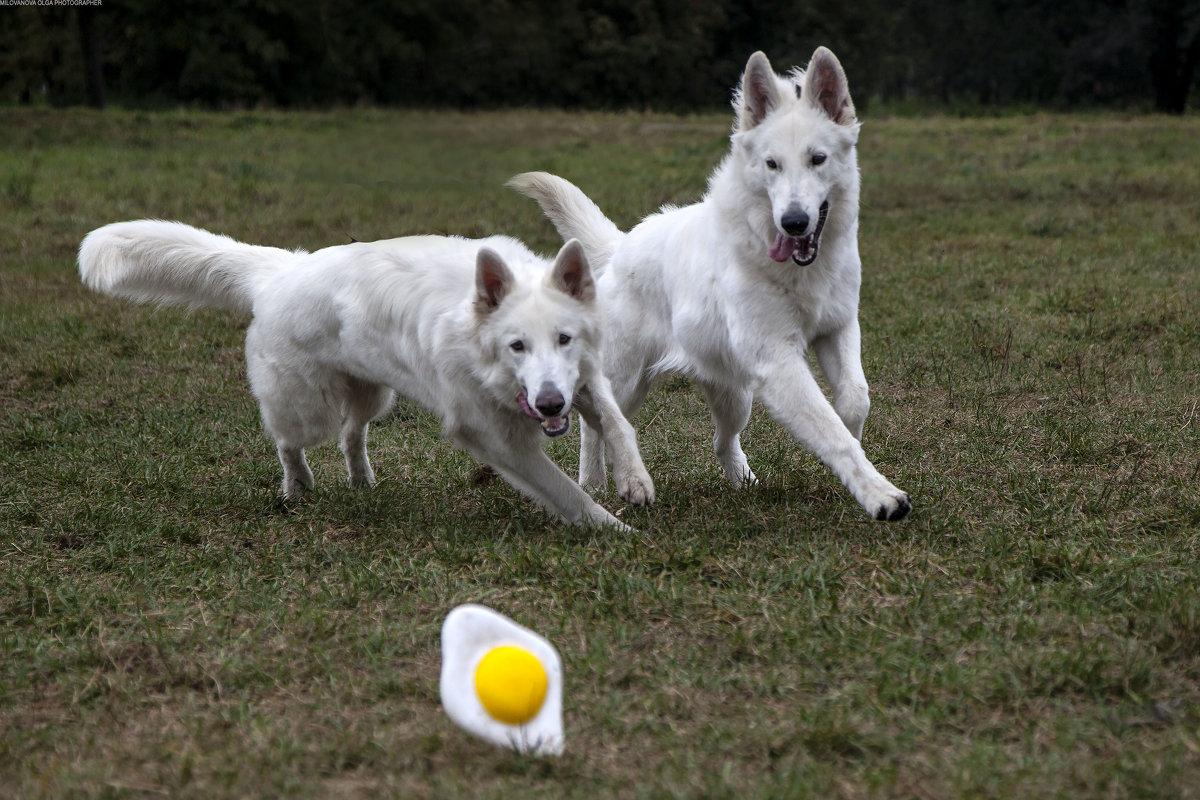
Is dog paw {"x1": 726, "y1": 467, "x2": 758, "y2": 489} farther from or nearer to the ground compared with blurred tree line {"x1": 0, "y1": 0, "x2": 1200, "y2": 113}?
nearer to the ground

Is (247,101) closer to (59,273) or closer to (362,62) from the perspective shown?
(59,273)

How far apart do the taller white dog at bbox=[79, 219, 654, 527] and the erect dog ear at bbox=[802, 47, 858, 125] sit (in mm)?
1210

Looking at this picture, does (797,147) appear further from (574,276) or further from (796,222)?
(574,276)

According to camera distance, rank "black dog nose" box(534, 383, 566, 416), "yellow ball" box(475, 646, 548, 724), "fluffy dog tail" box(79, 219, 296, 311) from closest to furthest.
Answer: "yellow ball" box(475, 646, 548, 724) → "black dog nose" box(534, 383, 566, 416) → "fluffy dog tail" box(79, 219, 296, 311)

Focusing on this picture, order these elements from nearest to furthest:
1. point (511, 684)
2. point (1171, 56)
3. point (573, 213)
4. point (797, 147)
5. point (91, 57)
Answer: point (511, 684)
point (797, 147)
point (573, 213)
point (91, 57)
point (1171, 56)

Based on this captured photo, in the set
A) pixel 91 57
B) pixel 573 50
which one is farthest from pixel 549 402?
pixel 91 57

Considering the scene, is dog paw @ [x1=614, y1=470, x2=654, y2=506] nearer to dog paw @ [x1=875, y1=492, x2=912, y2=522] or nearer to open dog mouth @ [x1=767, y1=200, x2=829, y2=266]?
dog paw @ [x1=875, y1=492, x2=912, y2=522]

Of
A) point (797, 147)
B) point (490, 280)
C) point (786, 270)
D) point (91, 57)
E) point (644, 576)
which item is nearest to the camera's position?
point (644, 576)

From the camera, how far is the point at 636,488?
443cm

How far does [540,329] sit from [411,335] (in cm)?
74

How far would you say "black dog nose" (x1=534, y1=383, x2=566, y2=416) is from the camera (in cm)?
402

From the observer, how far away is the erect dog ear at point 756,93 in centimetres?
458

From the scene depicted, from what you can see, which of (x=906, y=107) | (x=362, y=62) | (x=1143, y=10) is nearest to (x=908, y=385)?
(x=362, y=62)

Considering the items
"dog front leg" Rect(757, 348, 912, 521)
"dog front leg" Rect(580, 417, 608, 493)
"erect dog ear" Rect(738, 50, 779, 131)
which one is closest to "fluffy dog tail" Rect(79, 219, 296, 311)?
"dog front leg" Rect(580, 417, 608, 493)
